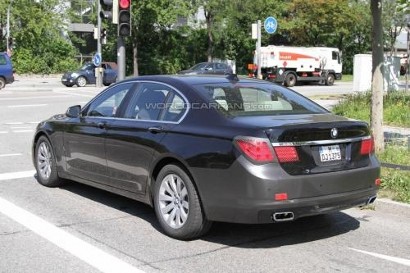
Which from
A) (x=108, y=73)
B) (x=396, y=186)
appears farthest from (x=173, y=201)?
(x=108, y=73)

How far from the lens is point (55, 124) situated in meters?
7.59

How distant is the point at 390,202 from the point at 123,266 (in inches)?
135

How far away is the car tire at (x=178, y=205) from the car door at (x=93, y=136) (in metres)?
1.03

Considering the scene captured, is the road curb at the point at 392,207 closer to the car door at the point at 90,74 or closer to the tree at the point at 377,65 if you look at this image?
the tree at the point at 377,65

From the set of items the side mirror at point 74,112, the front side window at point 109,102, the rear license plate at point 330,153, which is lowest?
the rear license plate at point 330,153

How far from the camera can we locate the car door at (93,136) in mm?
6508

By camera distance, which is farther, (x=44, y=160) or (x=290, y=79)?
(x=290, y=79)

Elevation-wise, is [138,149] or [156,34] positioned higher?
[156,34]

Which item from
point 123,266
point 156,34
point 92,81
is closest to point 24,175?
point 123,266

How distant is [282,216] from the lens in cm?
495

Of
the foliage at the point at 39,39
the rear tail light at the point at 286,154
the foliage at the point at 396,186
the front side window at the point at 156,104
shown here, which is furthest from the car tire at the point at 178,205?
the foliage at the point at 39,39

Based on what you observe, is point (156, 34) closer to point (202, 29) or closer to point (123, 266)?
point (202, 29)

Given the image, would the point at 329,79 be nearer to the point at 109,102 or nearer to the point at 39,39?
the point at 39,39

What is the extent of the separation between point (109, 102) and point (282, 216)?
274 cm
